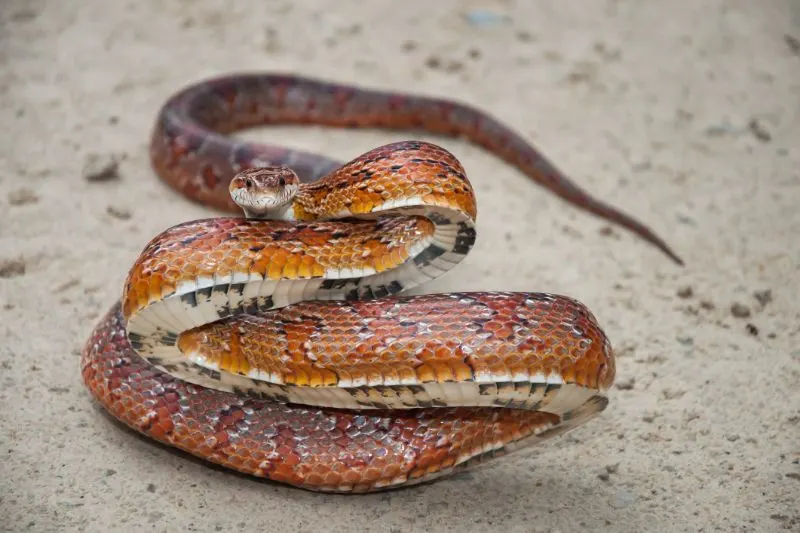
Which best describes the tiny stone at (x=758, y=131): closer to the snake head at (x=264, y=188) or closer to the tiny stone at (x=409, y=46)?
the tiny stone at (x=409, y=46)

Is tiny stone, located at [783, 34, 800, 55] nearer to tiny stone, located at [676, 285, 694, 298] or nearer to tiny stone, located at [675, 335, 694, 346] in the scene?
tiny stone, located at [676, 285, 694, 298]

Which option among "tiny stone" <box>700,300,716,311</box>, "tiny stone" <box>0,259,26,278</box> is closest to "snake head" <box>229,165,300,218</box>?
"tiny stone" <box>0,259,26,278</box>

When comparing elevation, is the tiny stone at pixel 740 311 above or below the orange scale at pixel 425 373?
below

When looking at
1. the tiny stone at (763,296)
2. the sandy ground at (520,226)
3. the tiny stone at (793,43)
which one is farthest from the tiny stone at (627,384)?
the tiny stone at (793,43)

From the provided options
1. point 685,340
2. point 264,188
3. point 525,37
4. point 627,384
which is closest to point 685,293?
point 685,340

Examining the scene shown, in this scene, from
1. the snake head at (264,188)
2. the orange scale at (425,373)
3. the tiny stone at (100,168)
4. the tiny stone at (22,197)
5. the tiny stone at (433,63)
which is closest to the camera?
the orange scale at (425,373)

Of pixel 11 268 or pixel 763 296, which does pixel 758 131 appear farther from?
pixel 11 268
